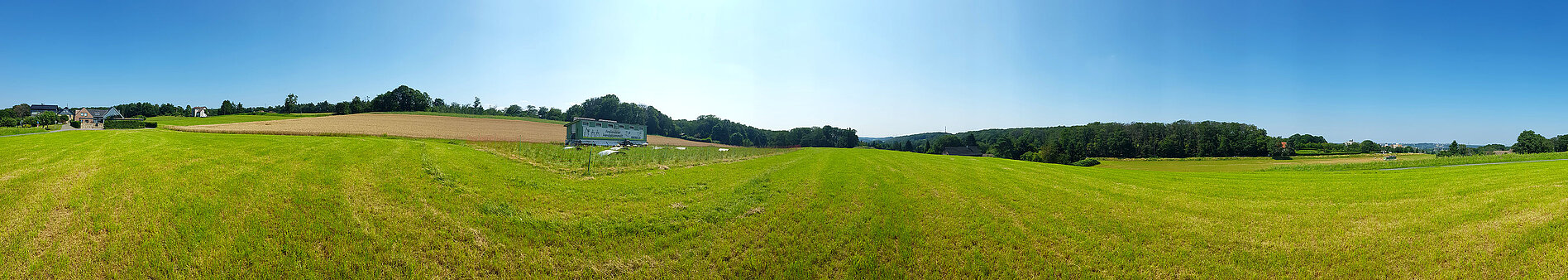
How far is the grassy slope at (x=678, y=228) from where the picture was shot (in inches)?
171

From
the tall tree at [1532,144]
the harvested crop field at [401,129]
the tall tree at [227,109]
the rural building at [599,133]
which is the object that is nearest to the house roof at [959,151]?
the harvested crop field at [401,129]

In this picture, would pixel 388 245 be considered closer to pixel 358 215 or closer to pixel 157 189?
pixel 358 215

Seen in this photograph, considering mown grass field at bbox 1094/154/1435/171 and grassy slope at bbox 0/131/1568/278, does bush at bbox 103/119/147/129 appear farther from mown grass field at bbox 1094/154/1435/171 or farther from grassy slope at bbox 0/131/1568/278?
mown grass field at bbox 1094/154/1435/171

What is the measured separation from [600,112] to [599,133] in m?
34.8

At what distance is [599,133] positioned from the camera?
31.6m

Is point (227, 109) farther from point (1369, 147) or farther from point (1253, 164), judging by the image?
point (1369, 147)

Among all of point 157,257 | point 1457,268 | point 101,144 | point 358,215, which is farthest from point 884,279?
point 101,144

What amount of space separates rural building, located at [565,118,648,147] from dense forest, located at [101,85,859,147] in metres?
28.6

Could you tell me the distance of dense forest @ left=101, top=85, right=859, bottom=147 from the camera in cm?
6091

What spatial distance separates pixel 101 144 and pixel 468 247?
1193 cm

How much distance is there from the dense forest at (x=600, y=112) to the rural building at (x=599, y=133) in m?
28.6

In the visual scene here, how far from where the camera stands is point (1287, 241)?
5488 millimetres

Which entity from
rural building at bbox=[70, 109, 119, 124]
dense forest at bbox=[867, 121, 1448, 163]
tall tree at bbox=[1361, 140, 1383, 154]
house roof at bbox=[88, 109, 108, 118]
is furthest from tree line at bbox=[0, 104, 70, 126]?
tall tree at bbox=[1361, 140, 1383, 154]

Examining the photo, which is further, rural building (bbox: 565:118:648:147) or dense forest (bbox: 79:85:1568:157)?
dense forest (bbox: 79:85:1568:157)
